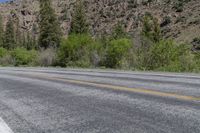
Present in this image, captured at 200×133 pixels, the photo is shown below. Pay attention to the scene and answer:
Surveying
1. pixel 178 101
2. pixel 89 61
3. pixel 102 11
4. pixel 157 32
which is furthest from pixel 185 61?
pixel 102 11

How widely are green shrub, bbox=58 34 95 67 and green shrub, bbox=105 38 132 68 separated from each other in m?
3.70

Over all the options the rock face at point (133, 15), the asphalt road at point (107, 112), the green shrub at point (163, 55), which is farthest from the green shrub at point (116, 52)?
the asphalt road at point (107, 112)

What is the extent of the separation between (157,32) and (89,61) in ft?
74.7

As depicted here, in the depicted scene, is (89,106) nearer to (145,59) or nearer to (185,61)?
(185,61)

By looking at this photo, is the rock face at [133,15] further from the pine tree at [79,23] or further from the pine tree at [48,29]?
the pine tree at [48,29]

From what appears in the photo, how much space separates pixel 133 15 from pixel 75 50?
1790 inches

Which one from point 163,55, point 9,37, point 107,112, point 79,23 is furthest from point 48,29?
point 107,112

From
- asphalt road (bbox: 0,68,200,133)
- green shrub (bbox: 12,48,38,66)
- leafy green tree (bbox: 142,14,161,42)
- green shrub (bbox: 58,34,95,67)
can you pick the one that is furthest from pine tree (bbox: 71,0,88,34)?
asphalt road (bbox: 0,68,200,133)

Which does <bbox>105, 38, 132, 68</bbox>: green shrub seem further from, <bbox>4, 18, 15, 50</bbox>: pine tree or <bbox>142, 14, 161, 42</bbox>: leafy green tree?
<bbox>4, 18, 15, 50</bbox>: pine tree

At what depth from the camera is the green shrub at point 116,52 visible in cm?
3426

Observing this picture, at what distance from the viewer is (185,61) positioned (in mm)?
24078

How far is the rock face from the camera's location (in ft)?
215

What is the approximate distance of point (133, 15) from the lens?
85.4m

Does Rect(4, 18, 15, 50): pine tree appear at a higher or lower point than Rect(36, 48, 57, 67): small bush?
higher
